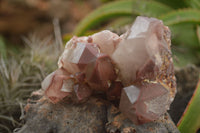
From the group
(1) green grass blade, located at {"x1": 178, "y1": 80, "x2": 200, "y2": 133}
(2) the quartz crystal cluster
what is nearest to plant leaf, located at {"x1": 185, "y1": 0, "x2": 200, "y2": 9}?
(1) green grass blade, located at {"x1": 178, "y1": 80, "x2": 200, "y2": 133}

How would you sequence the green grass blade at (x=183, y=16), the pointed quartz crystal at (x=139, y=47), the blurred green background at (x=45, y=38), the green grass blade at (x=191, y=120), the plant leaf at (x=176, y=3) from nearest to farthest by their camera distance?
the pointed quartz crystal at (x=139, y=47) → the green grass blade at (x=191, y=120) → the blurred green background at (x=45, y=38) → the green grass blade at (x=183, y=16) → the plant leaf at (x=176, y=3)

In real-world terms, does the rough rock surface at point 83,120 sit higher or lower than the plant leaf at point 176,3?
lower

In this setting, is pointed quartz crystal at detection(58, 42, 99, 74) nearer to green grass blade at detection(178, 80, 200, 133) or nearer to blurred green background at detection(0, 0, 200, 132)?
blurred green background at detection(0, 0, 200, 132)

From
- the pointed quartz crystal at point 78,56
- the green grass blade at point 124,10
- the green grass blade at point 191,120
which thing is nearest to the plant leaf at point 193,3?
the green grass blade at point 124,10

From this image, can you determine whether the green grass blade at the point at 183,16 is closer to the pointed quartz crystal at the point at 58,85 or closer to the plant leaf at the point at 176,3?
the plant leaf at the point at 176,3

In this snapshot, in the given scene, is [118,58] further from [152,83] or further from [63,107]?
[63,107]

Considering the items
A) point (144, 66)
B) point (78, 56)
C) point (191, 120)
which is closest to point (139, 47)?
point (144, 66)

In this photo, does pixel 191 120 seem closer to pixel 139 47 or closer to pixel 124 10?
pixel 139 47
